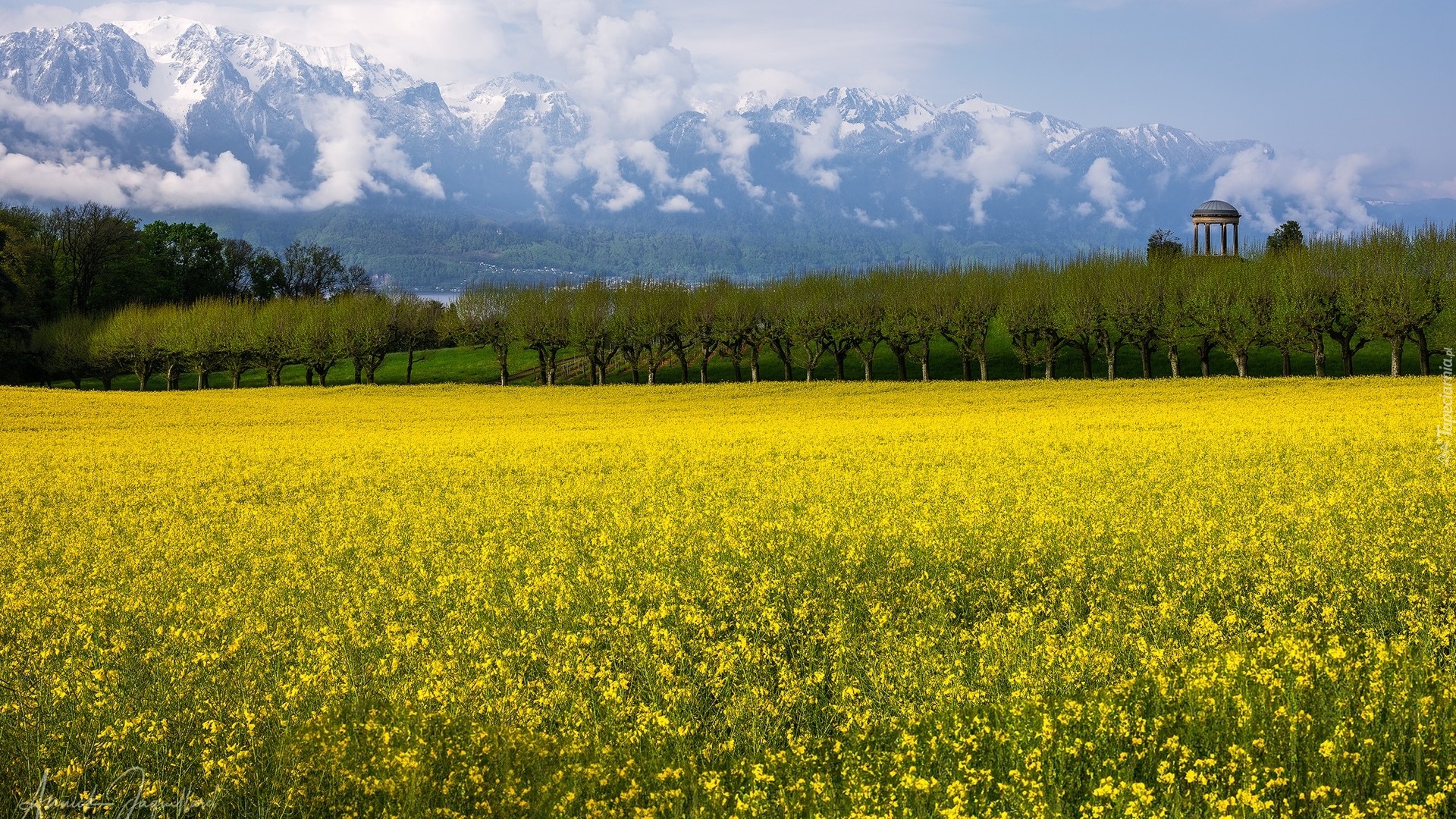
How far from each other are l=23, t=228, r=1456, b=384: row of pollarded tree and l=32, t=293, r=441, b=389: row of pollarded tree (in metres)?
0.17

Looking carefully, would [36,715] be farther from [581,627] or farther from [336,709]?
[581,627]

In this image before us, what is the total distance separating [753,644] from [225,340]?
90743mm

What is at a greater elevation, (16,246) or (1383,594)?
(16,246)

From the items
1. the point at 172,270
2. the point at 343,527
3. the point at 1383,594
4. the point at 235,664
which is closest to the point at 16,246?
the point at 172,270

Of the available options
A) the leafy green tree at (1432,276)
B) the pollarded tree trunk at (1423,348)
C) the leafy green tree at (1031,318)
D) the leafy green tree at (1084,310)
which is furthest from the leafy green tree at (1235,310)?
the leafy green tree at (1031,318)

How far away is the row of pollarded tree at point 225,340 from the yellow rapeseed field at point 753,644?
69745mm

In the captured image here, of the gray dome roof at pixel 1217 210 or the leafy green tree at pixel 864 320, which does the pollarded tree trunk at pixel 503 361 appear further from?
the gray dome roof at pixel 1217 210

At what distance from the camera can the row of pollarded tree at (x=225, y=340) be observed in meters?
86.2

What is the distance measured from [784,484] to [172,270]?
411ft

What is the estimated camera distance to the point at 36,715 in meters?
6.98

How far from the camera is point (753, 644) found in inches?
340

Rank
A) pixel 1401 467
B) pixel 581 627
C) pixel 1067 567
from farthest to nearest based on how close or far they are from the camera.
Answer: pixel 1401 467
pixel 1067 567
pixel 581 627

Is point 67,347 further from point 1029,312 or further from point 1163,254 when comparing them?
point 1163,254

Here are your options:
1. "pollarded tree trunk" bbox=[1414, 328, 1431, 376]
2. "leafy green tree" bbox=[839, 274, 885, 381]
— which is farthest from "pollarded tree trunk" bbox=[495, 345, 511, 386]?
"pollarded tree trunk" bbox=[1414, 328, 1431, 376]
